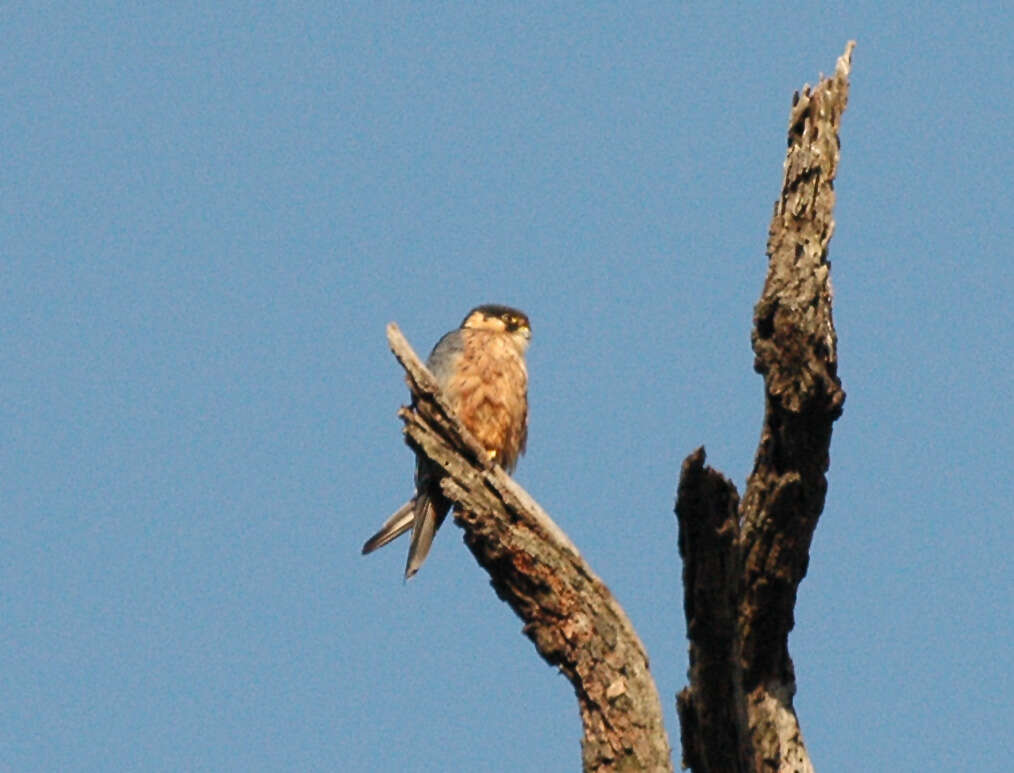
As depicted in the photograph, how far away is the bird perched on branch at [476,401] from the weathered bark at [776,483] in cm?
189

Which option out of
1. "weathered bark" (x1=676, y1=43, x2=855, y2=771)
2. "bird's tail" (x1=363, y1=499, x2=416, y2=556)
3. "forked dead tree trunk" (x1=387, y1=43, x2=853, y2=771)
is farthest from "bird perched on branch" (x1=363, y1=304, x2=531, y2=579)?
"weathered bark" (x1=676, y1=43, x2=855, y2=771)

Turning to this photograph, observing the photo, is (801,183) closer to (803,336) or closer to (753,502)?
(803,336)

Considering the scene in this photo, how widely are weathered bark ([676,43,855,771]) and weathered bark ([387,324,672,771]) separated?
0.27 m

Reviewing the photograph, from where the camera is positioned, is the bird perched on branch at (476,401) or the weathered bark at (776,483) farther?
the bird perched on branch at (476,401)

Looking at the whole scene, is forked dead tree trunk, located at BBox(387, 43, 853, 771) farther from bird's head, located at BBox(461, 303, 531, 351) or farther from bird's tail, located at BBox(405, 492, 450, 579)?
bird's head, located at BBox(461, 303, 531, 351)

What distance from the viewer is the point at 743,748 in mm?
4684

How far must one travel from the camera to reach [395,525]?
270 inches

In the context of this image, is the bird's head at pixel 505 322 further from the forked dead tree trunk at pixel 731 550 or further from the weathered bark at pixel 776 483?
the weathered bark at pixel 776 483

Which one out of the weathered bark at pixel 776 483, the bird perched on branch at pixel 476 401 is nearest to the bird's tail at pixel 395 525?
the bird perched on branch at pixel 476 401

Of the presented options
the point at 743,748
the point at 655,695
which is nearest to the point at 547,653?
the point at 655,695

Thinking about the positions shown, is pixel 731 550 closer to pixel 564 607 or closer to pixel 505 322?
pixel 564 607

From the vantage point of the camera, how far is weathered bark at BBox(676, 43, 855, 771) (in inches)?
167

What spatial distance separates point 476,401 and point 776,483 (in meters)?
2.41

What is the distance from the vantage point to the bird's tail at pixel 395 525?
6.83m
